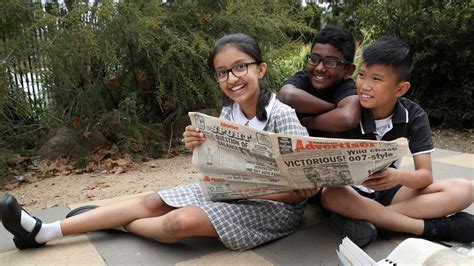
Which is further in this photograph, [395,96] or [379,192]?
[379,192]

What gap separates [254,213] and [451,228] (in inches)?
32.9

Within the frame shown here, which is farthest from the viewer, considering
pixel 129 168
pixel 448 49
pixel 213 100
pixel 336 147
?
pixel 448 49

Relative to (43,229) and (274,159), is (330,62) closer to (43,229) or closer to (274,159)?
(274,159)

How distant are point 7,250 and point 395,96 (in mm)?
1869

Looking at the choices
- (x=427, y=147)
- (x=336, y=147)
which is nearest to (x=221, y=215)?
(x=336, y=147)

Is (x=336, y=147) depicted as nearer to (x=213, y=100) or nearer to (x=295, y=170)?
(x=295, y=170)

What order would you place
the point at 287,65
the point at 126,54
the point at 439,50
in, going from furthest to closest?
the point at 287,65 < the point at 439,50 < the point at 126,54

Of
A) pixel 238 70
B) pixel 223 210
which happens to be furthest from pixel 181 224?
pixel 238 70

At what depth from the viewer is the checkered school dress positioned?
5.85ft

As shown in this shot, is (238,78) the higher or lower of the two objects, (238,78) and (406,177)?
the higher

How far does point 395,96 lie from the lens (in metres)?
1.83

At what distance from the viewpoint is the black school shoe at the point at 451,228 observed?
1.77m

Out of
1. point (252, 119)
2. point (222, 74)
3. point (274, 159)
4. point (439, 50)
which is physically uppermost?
point (439, 50)

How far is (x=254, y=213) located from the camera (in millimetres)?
1830
